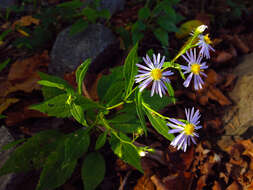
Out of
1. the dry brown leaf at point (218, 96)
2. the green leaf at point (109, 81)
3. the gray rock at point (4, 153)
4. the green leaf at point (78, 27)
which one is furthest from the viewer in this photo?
the green leaf at point (78, 27)

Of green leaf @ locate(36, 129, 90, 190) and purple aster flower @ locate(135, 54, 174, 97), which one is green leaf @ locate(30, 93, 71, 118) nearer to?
green leaf @ locate(36, 129, 90, 190)

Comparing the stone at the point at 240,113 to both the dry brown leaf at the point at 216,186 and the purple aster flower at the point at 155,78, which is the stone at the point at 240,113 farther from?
the purple aster flower at the point at 155,78

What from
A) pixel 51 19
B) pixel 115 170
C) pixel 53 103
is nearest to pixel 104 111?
pixel 53 103

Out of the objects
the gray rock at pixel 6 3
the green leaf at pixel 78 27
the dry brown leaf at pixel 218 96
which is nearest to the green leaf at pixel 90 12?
the green leaf at pixel 78 27

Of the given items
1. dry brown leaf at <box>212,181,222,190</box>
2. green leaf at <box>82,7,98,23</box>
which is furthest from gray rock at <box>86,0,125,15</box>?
dry brown leaf at <box>212,181,222,190</box>

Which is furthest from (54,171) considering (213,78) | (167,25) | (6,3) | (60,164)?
(6,3)

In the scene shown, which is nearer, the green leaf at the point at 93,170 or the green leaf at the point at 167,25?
the green leaf at the point at 93,170
